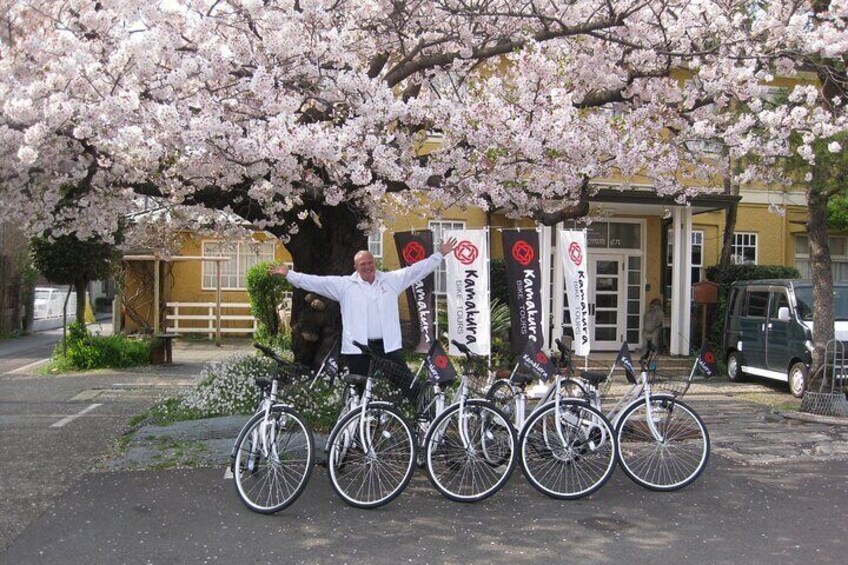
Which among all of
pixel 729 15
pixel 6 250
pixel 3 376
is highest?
pixel 729 15

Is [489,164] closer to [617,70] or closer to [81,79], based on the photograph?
[617,70]

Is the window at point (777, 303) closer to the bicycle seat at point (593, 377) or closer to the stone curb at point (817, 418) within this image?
the stone curb at point (817, 418)

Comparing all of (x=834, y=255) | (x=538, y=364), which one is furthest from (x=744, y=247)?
(x=538, y=364)

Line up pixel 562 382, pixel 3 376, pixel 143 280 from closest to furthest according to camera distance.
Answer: pixel 562 382 → pixel 3 376 → pixel 143 280

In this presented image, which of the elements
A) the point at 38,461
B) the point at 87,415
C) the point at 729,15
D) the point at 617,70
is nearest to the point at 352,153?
the point at 617,70

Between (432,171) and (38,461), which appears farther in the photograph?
(432,171)

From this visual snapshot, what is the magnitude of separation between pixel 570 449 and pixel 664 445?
0.83 m

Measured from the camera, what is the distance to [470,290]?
9.38 metres

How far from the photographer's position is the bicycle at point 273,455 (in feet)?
17.9

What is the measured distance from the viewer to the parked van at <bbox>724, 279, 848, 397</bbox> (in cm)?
1194

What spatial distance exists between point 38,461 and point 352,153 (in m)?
4.09

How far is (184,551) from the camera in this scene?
15.6 feet

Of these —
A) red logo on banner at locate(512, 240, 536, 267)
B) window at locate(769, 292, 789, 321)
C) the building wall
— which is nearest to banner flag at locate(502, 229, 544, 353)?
red logo on banner at locate(512, 240, 536, 267)

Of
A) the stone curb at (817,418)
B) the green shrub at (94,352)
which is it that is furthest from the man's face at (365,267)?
the green shrub at (94,352)
